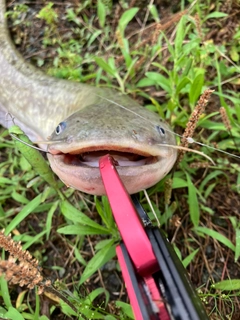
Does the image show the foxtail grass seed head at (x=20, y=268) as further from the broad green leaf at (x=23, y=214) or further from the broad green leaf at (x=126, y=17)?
the broad green leaf at (x=126, y=17)

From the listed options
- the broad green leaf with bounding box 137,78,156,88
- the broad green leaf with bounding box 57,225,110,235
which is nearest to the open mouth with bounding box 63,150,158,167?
the broad green leaf with bounding box 57,225,110,235

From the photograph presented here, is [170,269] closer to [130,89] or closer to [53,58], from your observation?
[130,89]

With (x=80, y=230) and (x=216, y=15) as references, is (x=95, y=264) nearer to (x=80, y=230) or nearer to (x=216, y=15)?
(x=80, y=230)

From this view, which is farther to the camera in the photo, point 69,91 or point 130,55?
point 130,55

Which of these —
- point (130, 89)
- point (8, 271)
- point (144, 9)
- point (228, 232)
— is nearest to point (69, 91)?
point (130, 89)

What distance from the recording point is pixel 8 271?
1.20 metres

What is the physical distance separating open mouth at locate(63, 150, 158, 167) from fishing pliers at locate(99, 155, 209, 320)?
0.36 meters

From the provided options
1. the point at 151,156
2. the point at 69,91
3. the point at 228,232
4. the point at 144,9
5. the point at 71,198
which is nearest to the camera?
the point at 151,156

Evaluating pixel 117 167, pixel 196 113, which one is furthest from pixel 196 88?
pixel 117 167

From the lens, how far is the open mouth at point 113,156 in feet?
6.10

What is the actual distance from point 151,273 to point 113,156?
2.44 feet

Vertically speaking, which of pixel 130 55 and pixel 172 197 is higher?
pixel 130 55

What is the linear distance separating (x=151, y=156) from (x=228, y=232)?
807 mm

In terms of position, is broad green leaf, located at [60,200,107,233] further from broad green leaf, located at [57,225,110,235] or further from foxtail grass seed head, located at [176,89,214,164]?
foxtail grass seed head, located at [176,89,214,164]
